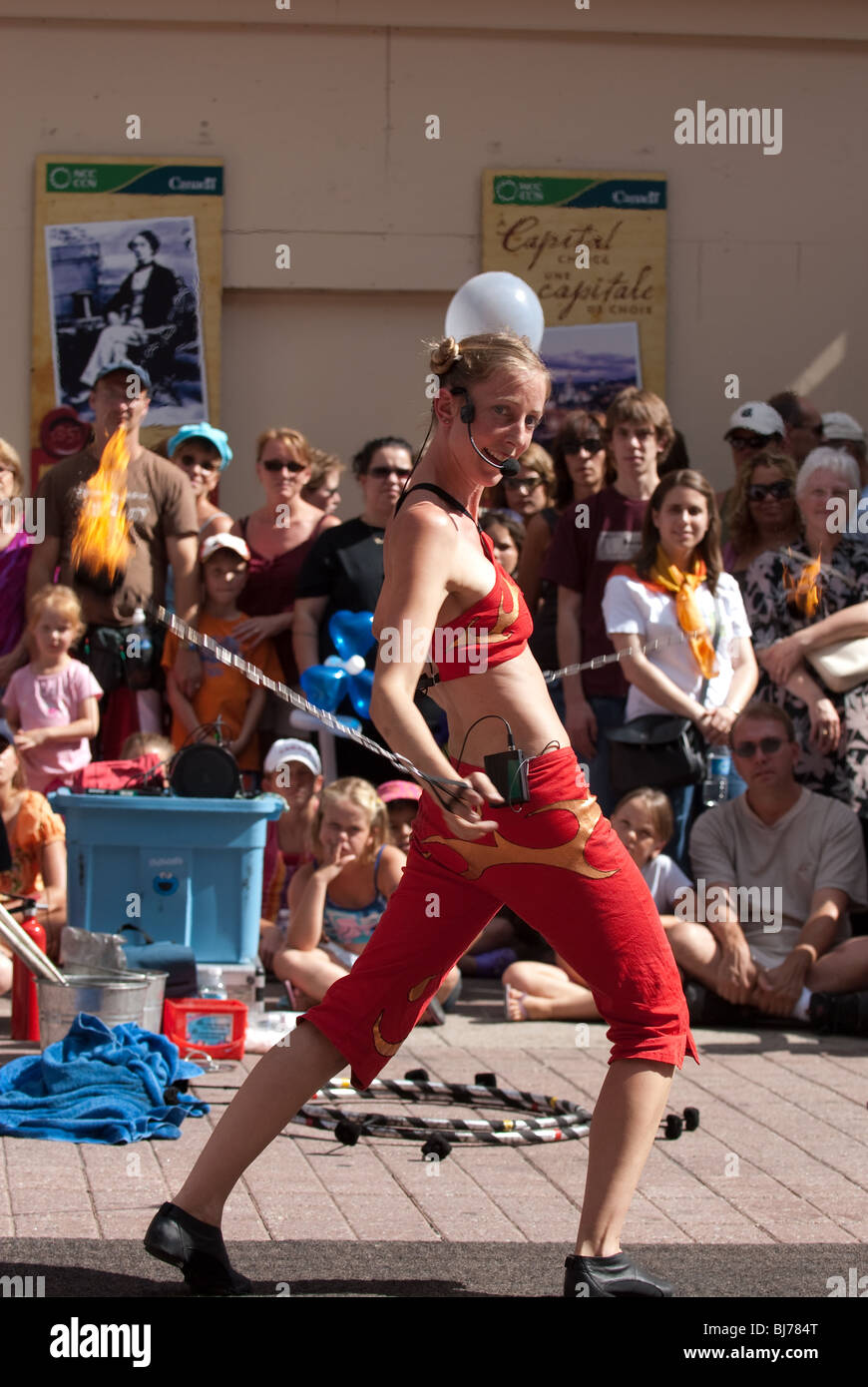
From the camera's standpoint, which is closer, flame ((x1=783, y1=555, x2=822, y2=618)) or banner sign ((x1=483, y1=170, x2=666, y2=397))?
flame ((x1=783, y1=555, x2=822, y2=618))

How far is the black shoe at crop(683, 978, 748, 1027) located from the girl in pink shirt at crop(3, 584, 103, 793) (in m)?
2.82

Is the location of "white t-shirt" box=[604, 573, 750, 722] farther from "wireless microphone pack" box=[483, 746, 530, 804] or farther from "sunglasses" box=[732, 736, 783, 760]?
"wireless microphone pack" box=[483, 746, 530, 804]

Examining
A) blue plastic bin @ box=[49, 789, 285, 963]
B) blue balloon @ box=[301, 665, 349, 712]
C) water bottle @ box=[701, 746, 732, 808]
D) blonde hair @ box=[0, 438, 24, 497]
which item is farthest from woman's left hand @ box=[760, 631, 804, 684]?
blonde hair @ box=[0, 438, 24, 497]

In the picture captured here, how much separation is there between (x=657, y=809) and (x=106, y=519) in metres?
2.84

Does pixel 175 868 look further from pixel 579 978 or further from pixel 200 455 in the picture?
pixel 200 455

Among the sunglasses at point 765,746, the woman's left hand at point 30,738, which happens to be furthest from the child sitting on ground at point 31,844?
the sunglasses at point 765,746

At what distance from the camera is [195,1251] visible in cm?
364

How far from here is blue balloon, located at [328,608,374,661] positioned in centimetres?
778

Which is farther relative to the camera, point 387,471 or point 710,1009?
point 387,471

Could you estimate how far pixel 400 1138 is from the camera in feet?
17.4

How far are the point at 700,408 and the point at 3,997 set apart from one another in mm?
→ 6126

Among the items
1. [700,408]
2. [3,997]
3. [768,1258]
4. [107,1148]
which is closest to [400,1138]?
[107,1148]

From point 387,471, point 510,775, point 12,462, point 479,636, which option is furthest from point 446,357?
point 12,462
